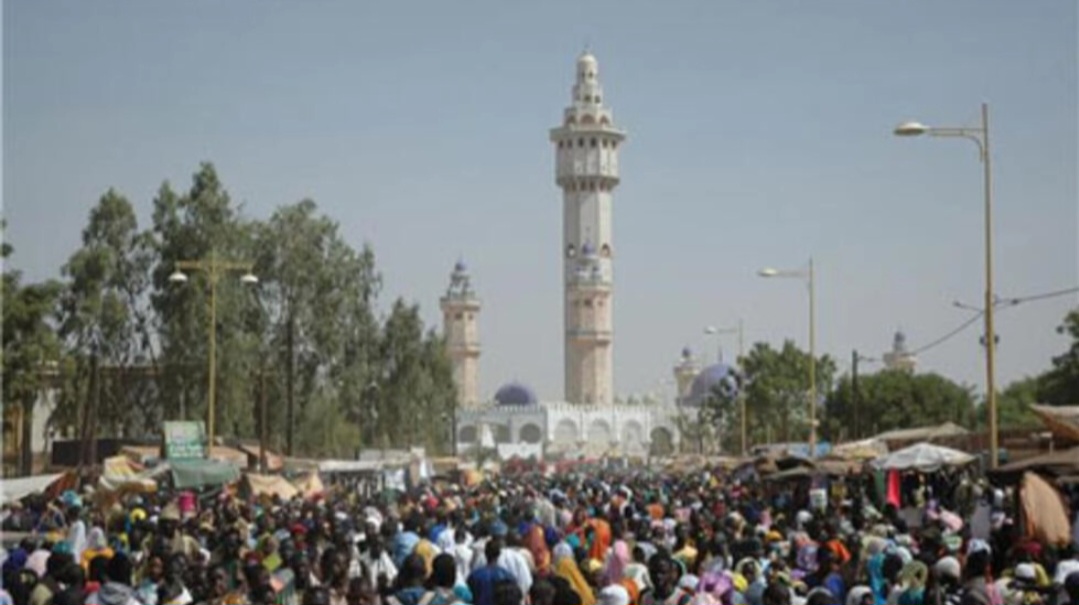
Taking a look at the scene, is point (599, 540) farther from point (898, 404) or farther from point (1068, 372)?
point (898, 404)

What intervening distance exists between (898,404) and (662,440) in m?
72.2

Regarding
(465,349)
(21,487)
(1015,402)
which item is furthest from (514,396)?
(21,487)

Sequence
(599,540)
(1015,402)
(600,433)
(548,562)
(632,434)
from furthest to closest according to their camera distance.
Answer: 1. (632,434)
2. (600,433)
3. (1015,402)
4. (599,540)
5. (548,562)

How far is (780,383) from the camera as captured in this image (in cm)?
8600

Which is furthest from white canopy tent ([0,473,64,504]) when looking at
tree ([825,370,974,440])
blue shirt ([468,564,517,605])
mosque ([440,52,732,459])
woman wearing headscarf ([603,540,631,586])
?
mosque ([440,52,732,459])

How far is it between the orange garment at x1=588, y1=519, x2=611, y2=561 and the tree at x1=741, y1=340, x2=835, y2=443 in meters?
68.3

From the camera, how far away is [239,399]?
4850cm

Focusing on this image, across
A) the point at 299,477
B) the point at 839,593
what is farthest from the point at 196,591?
the point at 299,477

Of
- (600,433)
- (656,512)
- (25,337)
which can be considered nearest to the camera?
(656,512)

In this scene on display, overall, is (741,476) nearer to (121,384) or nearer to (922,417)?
(121,384)

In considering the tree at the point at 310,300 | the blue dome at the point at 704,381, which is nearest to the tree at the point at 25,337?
the tree at the point at 310,300

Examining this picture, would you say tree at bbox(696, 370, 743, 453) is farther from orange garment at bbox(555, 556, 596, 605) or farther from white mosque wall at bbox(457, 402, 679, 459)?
orange garment at bbox(555, 556, 596, 605)

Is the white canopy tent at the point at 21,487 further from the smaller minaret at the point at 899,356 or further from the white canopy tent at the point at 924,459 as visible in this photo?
the smaller minaret at the point at 899,356

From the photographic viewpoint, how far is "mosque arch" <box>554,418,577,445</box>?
146m
